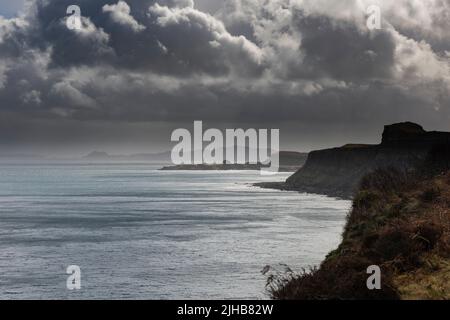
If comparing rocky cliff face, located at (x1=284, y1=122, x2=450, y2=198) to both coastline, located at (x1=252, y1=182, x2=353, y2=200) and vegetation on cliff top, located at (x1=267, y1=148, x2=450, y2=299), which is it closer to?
coastline, located at (x1=252, y1=182, x2=353, y2=200)

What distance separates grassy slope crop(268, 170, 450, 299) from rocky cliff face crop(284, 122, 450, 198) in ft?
234

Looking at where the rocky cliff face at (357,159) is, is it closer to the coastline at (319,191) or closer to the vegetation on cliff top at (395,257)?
the coastline at (319,191)

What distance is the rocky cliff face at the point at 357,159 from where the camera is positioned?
116 metres

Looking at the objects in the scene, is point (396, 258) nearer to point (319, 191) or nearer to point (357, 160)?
point (357, 160)

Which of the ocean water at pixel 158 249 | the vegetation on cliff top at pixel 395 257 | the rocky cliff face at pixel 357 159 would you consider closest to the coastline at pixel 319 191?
the rocky cliff face at pixel 357 159

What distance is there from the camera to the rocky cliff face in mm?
116375

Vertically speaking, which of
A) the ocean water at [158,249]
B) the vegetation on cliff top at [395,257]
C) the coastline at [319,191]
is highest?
the vegetation on cliff top at [395,257]

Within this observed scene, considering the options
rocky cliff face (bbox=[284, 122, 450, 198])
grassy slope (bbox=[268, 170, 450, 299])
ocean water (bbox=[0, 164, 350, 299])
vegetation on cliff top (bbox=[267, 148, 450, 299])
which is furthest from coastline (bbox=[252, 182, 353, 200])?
grassy slope (bbox=[268, 170, 450, 299])

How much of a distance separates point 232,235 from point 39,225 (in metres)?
28.5

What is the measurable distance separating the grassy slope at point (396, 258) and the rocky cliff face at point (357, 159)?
71272mm

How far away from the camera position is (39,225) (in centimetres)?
7662
